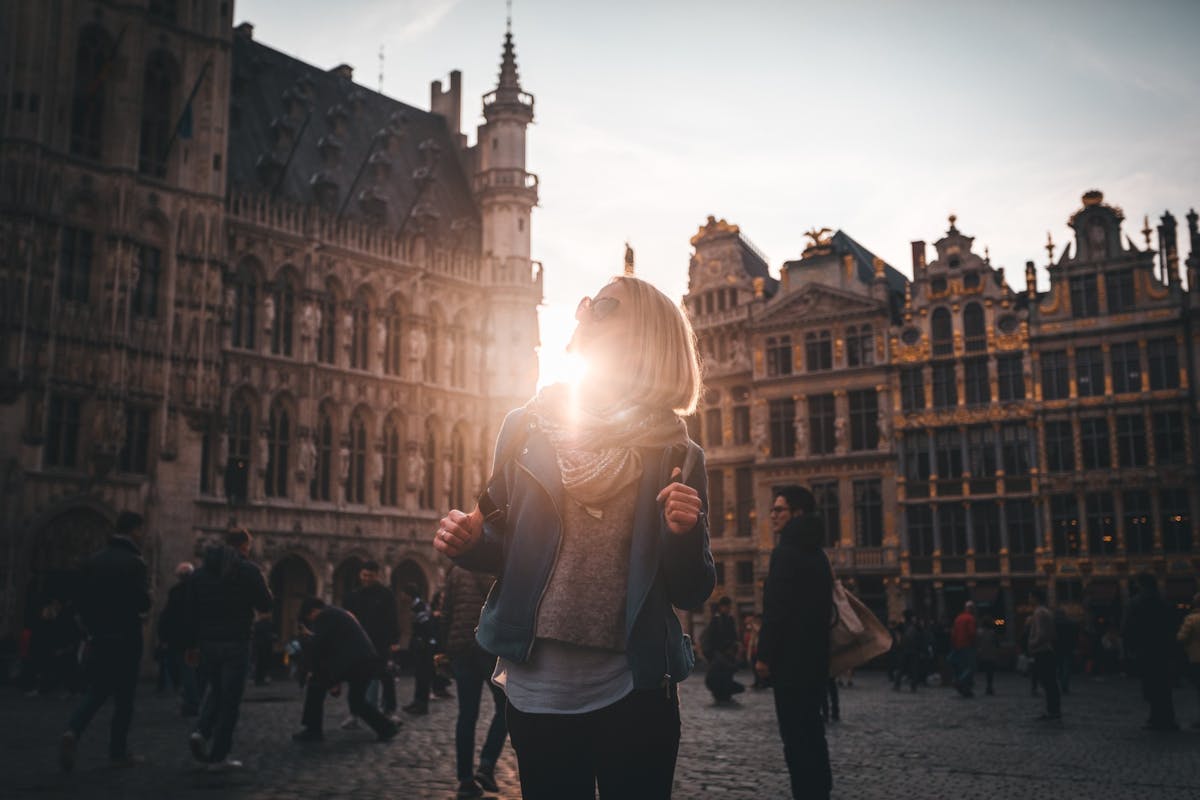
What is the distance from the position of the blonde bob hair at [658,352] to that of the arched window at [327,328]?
3613 cm

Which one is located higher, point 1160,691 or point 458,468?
point 458,468

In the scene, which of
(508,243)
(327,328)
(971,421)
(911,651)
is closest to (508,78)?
(508,243)

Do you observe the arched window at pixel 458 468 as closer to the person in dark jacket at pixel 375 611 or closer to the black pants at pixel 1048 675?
the person in dark jacket at pixel 375 611

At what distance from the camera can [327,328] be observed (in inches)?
1524

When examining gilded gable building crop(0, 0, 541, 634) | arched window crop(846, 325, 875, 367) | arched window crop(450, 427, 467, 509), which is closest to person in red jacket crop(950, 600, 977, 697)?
gilded gable building crop(0, 0, 541, 634)

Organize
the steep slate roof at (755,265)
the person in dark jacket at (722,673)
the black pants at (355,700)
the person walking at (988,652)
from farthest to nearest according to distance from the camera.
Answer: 1. the steep slate roof at (755,265)
2. the person walking at (988,652)
3. the person in dark jacket at (722,673)
4. the black pants at (355,700)

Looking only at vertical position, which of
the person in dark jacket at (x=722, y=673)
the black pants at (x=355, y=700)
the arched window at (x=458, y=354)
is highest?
the arched window at (x=458, y=354)

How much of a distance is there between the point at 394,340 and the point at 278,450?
20.9 ft

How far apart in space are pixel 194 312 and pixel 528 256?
15462mm

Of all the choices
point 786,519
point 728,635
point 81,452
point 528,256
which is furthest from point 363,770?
point 528,256

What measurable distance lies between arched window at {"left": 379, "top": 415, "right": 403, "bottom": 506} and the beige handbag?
3340 centimetres

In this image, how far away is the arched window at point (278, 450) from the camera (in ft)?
119

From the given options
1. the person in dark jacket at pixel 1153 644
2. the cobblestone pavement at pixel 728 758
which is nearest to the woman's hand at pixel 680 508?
the cobblestone pavement at pixel 728 758

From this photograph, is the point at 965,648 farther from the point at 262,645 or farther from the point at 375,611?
the point at 262,645
